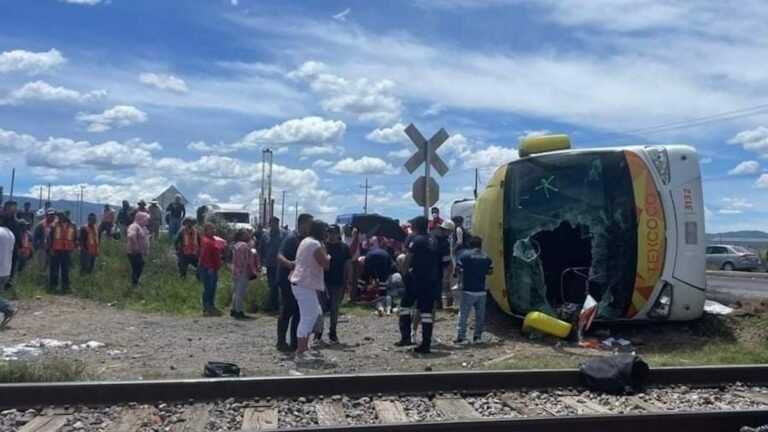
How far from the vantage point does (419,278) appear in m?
11.7

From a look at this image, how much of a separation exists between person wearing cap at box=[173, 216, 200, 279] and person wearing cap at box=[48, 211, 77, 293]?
2.12m

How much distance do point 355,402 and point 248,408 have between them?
3.03 ft

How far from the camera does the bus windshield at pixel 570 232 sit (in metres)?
11.8

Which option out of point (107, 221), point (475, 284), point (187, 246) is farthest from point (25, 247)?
point (475, 284)

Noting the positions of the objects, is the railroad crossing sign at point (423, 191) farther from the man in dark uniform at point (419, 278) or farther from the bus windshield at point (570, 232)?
the man in dark uniform at point (419, 278)

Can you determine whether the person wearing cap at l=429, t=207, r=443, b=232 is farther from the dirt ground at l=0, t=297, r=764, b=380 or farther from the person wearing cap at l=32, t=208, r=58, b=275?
the person wearing cap at l=32, t=208, r=58, b=275

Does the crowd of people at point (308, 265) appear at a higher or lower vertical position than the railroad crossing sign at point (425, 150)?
lower

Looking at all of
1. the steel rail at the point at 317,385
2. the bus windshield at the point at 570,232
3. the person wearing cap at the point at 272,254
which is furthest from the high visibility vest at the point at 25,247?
the steel rail at the point at 317,385

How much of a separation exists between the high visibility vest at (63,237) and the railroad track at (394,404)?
10.9 metres

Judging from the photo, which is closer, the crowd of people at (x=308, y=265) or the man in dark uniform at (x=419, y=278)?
the crowd of people at (x=308, y=265)

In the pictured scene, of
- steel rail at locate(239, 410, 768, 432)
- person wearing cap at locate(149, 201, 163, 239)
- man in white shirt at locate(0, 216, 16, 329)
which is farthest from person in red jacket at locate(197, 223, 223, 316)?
steel rail at locate(239, 410, 768, 432)

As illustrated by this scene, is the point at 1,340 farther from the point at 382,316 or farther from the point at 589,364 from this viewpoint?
the point at 589,364

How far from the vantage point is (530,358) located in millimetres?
10844

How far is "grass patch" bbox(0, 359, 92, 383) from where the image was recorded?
8.27m
